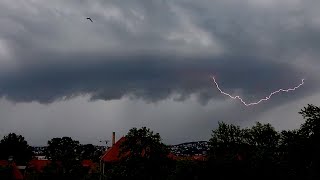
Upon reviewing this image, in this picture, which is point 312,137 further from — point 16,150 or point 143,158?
point 16,150

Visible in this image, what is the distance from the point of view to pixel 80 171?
5872 cm

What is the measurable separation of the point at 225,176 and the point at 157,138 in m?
8.77

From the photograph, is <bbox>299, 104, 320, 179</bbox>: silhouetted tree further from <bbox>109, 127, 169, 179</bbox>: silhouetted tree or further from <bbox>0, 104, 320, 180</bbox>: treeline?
<bbox>109, 127, 169, 179</bbox>: silhouetted tree

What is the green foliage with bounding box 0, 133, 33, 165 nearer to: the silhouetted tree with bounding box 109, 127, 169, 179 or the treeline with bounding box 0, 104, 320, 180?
the treeline with bounding box 0, 104, 320, 180

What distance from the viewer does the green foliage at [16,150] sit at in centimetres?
13900

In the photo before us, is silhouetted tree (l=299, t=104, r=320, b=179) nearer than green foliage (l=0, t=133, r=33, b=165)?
Yes

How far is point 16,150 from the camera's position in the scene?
141 meters

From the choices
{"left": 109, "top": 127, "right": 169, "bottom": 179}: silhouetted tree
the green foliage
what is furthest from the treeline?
the green foliage

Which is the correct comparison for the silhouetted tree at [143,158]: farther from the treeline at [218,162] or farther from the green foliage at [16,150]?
the green foliage at [16,150]

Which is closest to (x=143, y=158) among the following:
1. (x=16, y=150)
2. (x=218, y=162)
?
(x=218, y=162)

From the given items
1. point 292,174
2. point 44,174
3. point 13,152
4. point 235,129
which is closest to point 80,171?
point 44,174

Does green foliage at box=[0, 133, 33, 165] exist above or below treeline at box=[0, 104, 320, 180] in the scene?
above

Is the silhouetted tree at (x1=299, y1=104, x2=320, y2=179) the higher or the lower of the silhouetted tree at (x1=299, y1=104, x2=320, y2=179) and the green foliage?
the lower

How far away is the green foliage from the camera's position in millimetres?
139000
